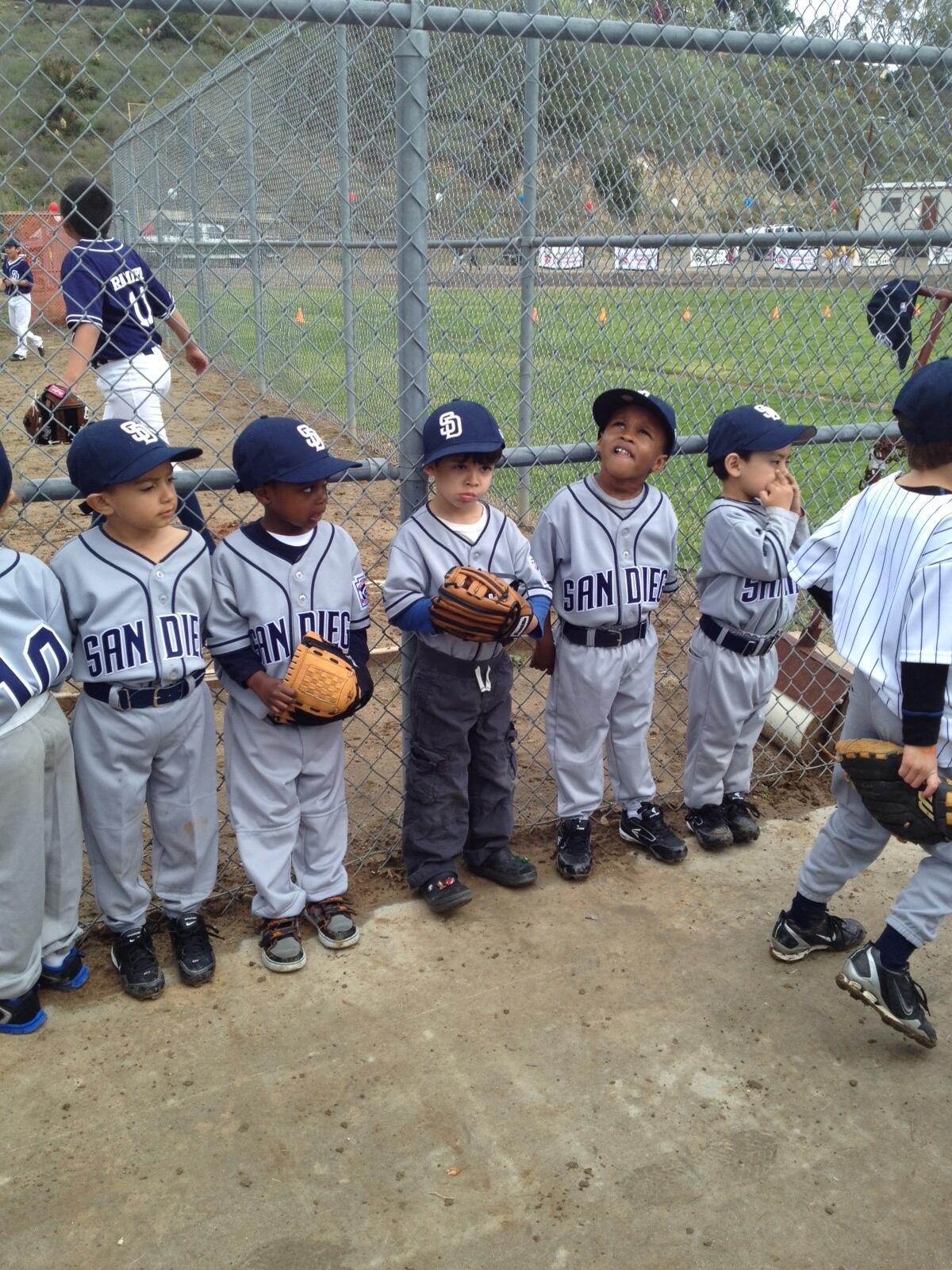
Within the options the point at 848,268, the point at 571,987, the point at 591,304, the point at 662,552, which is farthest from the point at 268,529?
the point at 591,304

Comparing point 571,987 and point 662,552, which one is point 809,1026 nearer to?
point 571,987

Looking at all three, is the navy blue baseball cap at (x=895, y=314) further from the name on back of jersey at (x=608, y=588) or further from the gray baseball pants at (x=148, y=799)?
the gray baseball pants at (x=148, y=799)

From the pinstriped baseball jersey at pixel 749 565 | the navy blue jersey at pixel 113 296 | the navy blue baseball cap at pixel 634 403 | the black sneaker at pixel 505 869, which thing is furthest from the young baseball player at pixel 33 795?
the pinstriped baseball jersey at pixel 749 565

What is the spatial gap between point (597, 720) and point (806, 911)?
83 cm

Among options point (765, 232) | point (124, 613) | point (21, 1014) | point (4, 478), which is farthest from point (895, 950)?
point (765, 232)

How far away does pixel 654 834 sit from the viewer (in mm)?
3404

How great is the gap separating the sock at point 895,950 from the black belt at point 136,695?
6.03 feet

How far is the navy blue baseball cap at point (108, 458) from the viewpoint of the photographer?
242 cm

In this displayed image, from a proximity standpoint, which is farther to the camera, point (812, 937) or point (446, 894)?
point (446, 894)

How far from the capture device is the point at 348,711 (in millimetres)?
2654

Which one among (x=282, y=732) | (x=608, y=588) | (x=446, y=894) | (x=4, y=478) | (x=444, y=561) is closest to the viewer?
(x=4, y=478)

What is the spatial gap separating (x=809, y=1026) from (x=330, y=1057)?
4.00 feet

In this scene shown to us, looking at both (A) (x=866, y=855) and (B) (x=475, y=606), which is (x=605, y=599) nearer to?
(B) (x=475, y=606)

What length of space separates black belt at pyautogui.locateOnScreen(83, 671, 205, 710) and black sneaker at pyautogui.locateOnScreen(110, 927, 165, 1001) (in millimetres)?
657
